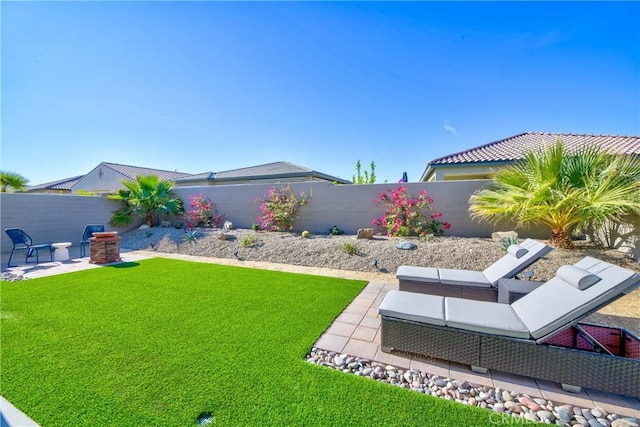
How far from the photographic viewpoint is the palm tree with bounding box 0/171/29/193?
46.5 ft

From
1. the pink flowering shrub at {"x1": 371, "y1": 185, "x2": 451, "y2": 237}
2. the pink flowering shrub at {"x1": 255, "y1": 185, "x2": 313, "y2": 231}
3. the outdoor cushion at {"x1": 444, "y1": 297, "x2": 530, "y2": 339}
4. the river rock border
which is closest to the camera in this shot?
the river rock border

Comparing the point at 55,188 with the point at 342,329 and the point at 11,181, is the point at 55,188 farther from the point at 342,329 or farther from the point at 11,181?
the point at 342,329

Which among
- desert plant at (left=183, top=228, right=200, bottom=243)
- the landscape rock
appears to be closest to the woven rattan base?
the landscape rock

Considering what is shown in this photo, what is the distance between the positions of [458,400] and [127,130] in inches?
660

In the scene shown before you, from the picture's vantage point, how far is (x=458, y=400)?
237 cm

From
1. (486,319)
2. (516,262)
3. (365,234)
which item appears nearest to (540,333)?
(486,319)

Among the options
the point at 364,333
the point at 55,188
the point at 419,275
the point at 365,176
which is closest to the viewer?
the point at 364,333

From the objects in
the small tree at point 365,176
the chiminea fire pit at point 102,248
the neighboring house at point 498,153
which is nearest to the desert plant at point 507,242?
the neighboring house at point 498,153

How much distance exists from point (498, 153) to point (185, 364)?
13423 mm

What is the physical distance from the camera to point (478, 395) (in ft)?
7.97

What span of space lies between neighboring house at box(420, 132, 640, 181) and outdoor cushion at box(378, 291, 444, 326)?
909 centimetres

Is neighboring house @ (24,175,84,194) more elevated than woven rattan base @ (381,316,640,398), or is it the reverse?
neighboring house @ (24,175,84,194)

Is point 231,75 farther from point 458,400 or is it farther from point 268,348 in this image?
point 458,400

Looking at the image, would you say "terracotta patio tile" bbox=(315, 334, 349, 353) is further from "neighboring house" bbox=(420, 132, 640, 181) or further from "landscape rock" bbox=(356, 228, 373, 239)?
Answer: "neighboring house" bbox=(420, 132, 640, 181)
